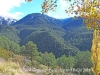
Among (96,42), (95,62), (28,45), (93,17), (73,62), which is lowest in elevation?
(73,62)

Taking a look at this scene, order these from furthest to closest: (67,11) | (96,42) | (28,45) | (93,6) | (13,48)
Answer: (13,48), (28,45), (96,42), (67,11), (93,6)

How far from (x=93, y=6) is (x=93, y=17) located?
0.27m

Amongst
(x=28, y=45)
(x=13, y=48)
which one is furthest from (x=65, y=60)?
(x=13, y=48)

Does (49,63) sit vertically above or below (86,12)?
below

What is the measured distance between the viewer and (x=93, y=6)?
6402 millimetres

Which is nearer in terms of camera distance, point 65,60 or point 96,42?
point 96,42

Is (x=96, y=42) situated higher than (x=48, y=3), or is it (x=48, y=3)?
(x=48, y=3)

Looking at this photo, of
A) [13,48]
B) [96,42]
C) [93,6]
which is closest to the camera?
[93,6]

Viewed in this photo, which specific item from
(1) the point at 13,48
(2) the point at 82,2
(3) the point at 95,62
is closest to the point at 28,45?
(1) the point at 13,48

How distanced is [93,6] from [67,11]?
100cm

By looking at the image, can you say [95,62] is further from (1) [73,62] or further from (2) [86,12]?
(1) [73,62]

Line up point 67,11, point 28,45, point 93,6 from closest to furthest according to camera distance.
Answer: point 93,6
point 67,11
point 28,45

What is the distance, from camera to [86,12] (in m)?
6.52

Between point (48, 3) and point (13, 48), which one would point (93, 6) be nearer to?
point (48, 3)
